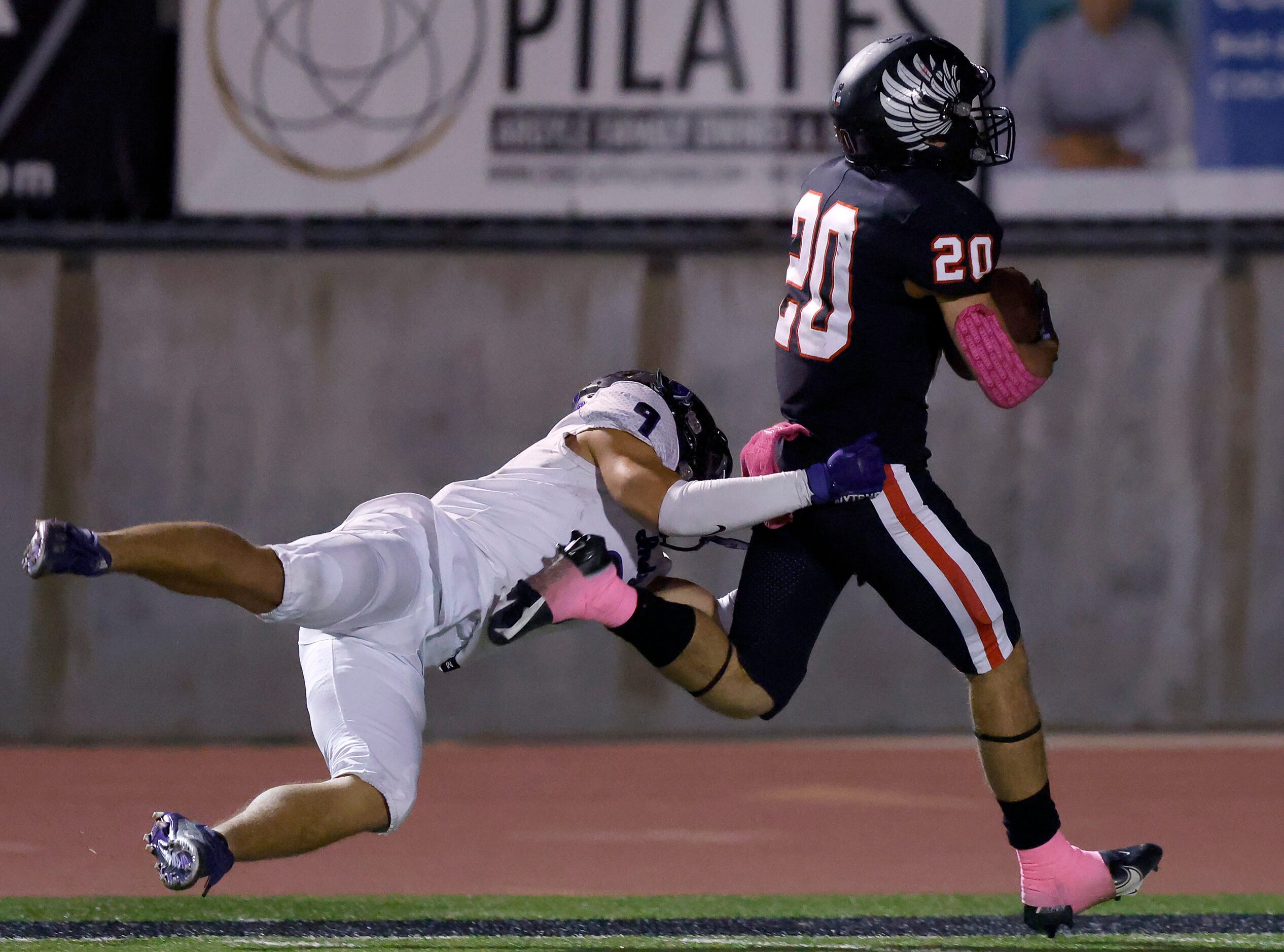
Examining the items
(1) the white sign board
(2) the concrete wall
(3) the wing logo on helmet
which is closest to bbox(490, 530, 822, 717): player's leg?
(3) the wing logo on helmet

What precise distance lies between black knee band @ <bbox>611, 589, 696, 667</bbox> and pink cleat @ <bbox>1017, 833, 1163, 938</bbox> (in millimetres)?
935

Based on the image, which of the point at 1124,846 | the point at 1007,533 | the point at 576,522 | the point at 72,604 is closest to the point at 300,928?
the point at 576,522

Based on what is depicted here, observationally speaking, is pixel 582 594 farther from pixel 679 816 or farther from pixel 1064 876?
pixel 679 816

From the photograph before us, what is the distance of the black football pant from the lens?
12.9ft

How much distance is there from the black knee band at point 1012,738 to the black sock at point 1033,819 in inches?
5.2

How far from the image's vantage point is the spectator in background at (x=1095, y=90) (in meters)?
7.96

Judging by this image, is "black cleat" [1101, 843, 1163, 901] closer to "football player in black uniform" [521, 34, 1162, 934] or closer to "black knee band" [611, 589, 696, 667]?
"football player in black uniform" [521, 34, 1162, 934]

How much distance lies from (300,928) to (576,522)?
1.25 m

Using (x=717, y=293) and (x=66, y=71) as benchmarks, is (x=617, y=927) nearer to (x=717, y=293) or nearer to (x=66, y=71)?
(x=717, y=293)

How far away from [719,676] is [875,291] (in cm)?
94

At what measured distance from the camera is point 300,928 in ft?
14.2

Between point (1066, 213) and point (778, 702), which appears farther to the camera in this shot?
point (1066, 213)

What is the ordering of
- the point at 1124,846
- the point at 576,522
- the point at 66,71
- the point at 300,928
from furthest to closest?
1. the point at 66,71
2. the point at 1124,846
3. the point at 300,928
4. the point at 576,522

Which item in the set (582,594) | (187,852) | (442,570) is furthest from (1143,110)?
(187,852)
